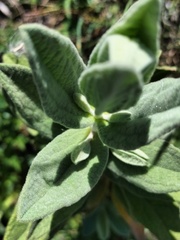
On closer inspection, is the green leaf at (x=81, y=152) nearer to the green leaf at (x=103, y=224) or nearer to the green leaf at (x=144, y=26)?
the green leaf at (x=144, y=26)

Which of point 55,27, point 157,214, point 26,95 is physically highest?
point 26,95

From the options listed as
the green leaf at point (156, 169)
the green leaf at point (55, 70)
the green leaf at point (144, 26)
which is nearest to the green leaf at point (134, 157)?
the green leaf at point (156, 169)

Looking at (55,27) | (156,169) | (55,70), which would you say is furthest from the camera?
(55,27)

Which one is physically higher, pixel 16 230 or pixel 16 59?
pixel 16 59

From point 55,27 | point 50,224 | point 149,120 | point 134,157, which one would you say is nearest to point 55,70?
point 149,120

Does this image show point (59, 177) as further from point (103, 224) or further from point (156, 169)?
point (103, 224)

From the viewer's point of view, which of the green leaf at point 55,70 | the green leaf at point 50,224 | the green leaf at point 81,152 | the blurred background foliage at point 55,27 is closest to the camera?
the green leaf at point 55,70

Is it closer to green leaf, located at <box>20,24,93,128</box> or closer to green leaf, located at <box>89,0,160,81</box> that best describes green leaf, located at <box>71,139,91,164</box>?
green leaf, located at <box>20,24,93,128</box>
